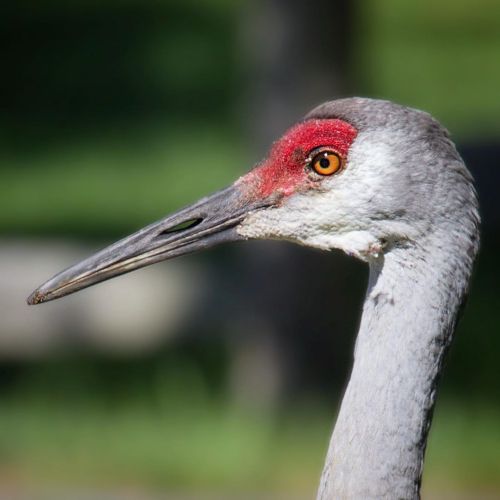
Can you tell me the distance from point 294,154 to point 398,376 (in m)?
0.84

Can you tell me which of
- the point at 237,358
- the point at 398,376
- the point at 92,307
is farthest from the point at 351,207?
the point at 92,307

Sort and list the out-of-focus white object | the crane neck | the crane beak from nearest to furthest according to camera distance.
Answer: the crane neck < the crane beak < the out-of-focus white object

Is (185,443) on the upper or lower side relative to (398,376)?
upper

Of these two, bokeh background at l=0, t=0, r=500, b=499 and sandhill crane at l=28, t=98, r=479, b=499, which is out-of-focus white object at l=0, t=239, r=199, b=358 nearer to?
bokeh background at l=0, t=0, r=500, b=499

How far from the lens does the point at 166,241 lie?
4.14m

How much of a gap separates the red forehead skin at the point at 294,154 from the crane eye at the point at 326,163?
25 millimetres

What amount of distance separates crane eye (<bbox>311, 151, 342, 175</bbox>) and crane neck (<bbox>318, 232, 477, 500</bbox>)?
357mm

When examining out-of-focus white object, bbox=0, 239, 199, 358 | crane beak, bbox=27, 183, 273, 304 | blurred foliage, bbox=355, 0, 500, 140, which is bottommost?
crane beak, bbox=27, 183, 273, 304

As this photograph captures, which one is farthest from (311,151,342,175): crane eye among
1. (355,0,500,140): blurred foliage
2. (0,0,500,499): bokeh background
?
(355,0,500,140): blurred foliage

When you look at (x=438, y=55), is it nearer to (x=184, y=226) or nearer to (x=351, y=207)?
(x=184, y=226)

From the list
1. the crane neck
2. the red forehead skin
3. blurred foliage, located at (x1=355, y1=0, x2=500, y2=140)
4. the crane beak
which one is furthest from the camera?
blurred foliage, located at (x1=355, y1=0, x2=500, y2=140)

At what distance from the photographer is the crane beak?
4121 mm

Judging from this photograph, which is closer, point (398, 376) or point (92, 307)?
point (398, 376)

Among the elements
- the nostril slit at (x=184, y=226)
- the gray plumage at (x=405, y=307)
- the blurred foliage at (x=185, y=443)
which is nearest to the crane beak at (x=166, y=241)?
the nostril slit at (x=184, y=226)
